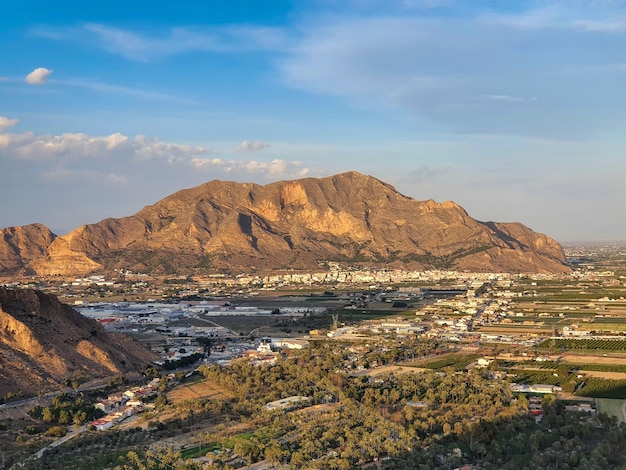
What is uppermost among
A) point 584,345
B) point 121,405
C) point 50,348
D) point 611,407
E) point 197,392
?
point 50,348

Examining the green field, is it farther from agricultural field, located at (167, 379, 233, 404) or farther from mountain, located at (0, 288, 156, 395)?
mountain, located at (0, 288, 156, 395)

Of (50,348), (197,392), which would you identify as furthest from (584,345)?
(50,348)

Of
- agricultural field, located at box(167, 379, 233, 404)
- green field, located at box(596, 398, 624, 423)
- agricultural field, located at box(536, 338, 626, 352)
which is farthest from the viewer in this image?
agricultural field, located at box(536, 338, 626, 352)

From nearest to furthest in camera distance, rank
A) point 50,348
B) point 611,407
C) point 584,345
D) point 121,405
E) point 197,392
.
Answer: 1. point 611,407
2. point 121,405
3. point 197,392
4. point 50,348
5. point 584,345

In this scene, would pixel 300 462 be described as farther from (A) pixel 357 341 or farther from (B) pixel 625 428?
(A) pixel 357 341

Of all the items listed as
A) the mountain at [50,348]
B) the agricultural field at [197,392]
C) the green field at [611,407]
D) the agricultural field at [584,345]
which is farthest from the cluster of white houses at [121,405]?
the agricultural field at [584,345]

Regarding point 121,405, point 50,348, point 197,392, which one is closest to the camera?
point 121,405

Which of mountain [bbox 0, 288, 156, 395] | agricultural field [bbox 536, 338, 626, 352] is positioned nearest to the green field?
agricultural field [bbox 536, 338, 626, 352]

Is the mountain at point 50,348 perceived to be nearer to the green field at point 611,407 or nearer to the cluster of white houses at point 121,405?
the cluster of white houses at point 121,405

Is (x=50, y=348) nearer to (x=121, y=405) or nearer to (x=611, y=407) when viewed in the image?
(x=121, y=405)
